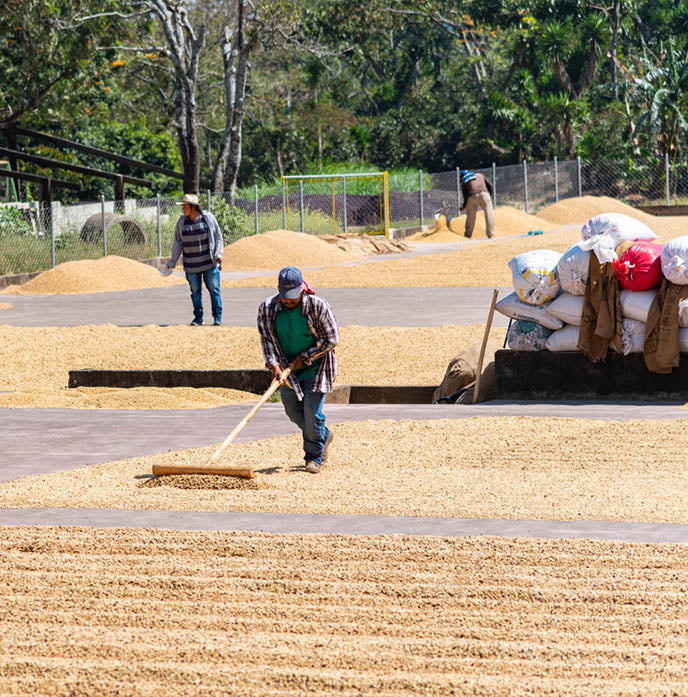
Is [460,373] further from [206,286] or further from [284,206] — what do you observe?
[284,206]

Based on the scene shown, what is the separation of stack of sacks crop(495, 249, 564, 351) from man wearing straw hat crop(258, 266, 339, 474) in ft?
11.9

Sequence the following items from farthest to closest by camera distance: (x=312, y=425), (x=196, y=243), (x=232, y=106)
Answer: (x=232, y=106) < (x=196, y=243) < (x=312, y=425)

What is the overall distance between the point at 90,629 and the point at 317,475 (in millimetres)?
3357

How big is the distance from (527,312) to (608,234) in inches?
40.9

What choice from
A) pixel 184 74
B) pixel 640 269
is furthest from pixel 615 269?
pixel 184 74

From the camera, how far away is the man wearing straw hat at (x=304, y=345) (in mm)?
8172

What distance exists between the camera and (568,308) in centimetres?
1145

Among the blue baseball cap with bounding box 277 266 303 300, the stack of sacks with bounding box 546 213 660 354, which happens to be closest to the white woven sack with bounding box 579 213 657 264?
the stack of sacks with bounding box 546 213 660 354

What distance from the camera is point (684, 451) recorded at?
28.6 feet

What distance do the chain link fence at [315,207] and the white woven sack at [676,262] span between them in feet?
58.0

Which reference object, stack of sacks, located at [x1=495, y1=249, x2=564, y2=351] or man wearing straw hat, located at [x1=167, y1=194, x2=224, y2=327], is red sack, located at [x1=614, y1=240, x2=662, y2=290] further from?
man wearing straw hat, located at [x1=167, y1=194, x2=224, y2=327]

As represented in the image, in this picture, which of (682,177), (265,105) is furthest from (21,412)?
(265,105)

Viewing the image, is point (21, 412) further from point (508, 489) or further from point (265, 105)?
point (265, 105)

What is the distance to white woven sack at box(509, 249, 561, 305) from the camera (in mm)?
11531
